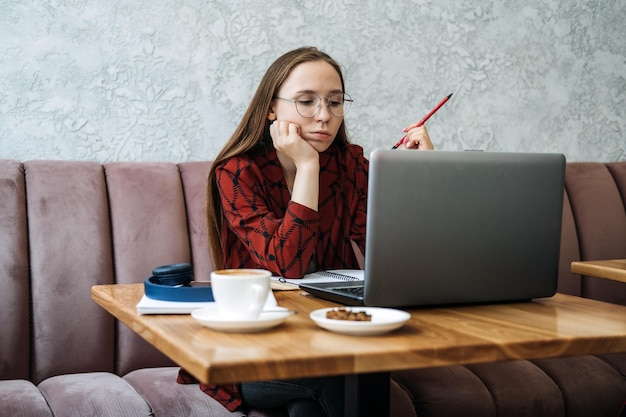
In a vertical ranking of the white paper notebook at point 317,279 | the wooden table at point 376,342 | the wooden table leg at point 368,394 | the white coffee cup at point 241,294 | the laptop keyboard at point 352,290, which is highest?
the white coffee cup at point 241,294

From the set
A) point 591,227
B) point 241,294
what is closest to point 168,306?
point 241,294

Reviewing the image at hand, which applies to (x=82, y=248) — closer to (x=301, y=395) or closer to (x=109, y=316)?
(x=109, y=316)

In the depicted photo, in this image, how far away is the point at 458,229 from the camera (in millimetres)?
1103

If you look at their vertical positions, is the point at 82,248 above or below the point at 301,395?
above

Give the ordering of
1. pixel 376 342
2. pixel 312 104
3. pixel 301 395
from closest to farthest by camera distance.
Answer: pixel 376 342
pixel 301 395
pixel 312 104

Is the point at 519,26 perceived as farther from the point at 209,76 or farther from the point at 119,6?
the point at 119,6

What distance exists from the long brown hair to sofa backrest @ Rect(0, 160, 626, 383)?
0.28 m

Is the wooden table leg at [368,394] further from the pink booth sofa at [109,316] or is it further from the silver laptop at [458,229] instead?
the pink booth sofa at [109,316]

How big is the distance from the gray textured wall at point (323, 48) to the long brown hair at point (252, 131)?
1.61 ft

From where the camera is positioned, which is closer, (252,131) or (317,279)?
(317,279)

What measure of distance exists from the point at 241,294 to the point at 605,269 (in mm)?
A: 1023

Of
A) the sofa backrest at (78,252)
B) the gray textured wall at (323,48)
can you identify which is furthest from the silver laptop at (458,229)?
the gray textured wall at (323,48)

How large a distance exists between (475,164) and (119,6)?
1.35 metres

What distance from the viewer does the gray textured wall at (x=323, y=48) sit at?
6.75 feet
